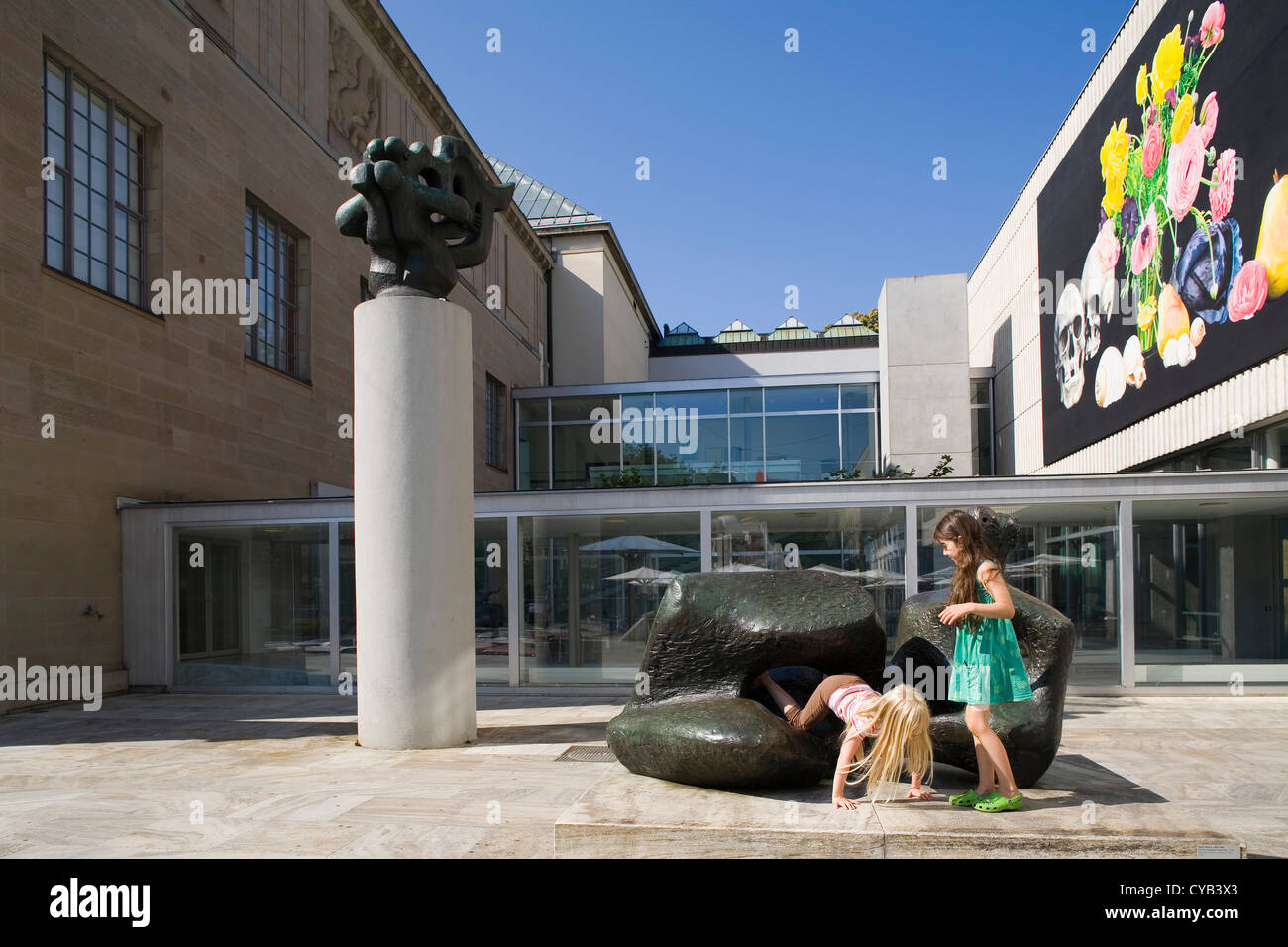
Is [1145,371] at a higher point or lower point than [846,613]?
higher

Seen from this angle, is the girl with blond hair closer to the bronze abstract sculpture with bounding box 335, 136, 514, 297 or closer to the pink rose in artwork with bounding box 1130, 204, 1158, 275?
the bronze abstract sculpture with bounding box 335, 136, 514, 297

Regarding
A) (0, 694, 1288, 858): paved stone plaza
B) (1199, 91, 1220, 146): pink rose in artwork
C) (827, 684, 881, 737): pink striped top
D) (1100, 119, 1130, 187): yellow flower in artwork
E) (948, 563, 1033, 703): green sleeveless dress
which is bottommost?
(0, 694, 1288, 858): paved stone plaza

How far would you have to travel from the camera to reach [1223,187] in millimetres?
16312

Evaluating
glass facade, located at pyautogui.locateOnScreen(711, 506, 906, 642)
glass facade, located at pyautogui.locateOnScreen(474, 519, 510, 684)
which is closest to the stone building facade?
glass facade, located at pyautogui.locateOnScreen(474, 519, 510, 684)

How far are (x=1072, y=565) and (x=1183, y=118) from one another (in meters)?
9.78

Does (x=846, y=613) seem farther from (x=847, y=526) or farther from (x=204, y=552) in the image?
(x=204, y=552)

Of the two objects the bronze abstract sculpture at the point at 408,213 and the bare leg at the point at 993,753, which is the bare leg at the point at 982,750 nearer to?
the bare leg at the point at 993,753

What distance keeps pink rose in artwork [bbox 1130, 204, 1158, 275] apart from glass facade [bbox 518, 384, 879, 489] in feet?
31.8

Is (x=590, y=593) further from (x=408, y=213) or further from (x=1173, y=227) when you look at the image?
(x=1173, y=227)

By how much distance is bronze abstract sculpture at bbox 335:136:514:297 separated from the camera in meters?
10.1

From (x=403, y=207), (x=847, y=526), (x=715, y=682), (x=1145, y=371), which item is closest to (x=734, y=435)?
(x=1145, y=371)

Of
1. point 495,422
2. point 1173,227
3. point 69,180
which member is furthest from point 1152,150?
point 495,422

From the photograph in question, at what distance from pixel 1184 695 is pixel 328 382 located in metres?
16.8
